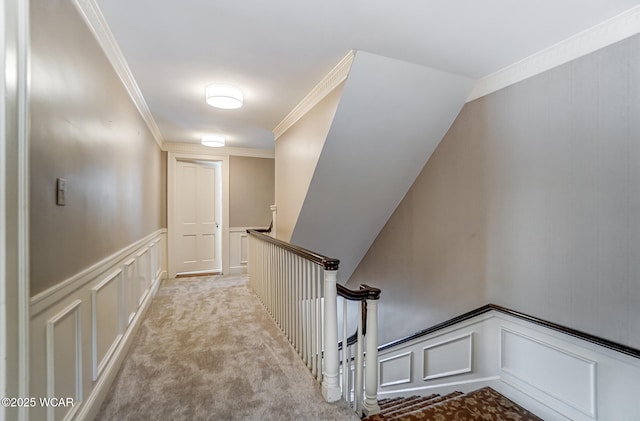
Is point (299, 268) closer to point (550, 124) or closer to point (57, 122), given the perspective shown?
point (57, 122)

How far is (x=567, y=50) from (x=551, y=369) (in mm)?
2153

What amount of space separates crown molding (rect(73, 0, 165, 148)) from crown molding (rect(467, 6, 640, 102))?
2.76m

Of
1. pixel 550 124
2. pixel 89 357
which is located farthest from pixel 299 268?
pixel 550 124

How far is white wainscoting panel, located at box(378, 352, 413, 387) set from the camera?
3.10 metres

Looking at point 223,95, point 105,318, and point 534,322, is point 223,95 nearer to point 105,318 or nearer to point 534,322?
point 105,318

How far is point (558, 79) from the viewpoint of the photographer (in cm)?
201

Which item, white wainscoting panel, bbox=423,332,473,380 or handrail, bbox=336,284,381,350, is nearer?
handrail, bbox=336,284,381,350

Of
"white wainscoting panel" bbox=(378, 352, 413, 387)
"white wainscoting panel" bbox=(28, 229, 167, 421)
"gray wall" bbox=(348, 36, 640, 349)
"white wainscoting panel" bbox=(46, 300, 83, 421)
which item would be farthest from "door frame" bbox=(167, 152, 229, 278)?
"white wainscoting panel" bbox=(46, 300, 83, 421)

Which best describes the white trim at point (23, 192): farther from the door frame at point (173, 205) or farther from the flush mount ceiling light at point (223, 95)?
the door frame at point (173, 205)

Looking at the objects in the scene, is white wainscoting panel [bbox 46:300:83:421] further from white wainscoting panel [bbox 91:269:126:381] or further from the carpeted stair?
the carpeted stair

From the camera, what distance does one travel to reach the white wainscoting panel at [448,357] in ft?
8.46

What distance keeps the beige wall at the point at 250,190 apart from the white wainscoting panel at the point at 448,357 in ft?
11.9

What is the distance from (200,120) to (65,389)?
3.07 m

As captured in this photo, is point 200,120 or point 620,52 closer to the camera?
point 620,52
